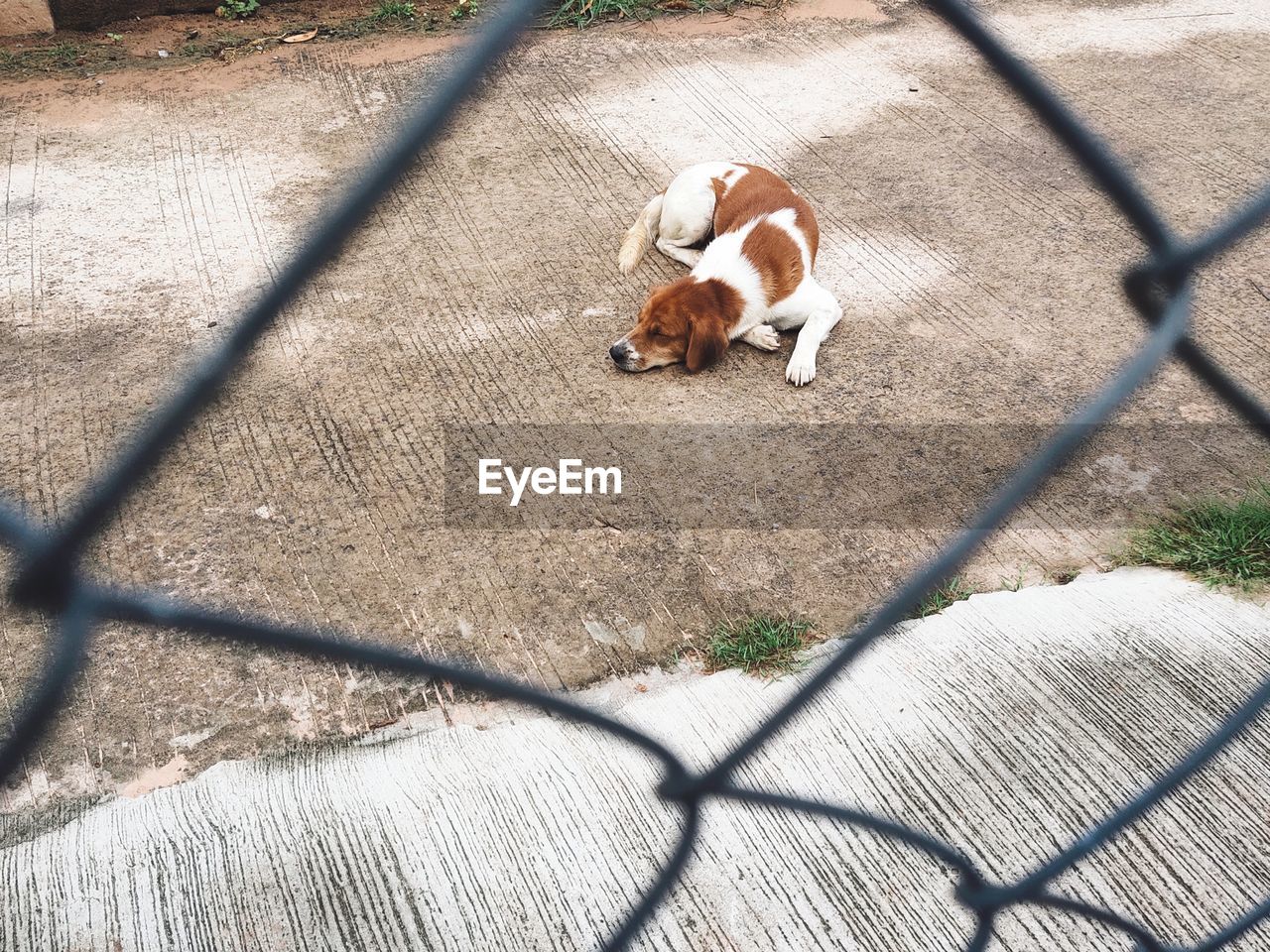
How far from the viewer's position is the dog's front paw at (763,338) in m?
3.36

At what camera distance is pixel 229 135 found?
14.4 feet

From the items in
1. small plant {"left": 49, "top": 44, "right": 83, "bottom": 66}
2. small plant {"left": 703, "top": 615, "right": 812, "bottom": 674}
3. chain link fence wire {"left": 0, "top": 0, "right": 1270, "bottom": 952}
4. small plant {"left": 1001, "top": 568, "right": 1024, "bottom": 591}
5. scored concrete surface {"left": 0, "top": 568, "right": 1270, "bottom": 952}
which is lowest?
small plant {"left": 703, "top": 615, "right": 812, "bottom": 674}

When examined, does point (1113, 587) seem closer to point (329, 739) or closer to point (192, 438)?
point (329, 739)

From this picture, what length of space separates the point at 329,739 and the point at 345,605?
40 cm

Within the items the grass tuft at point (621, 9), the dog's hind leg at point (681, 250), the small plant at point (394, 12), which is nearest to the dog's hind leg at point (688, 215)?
the dog's hind leg at point (681, 250)

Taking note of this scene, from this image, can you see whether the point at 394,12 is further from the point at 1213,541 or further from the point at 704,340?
the point at 1213,541

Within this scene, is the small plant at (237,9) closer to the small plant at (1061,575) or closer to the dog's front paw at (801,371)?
the dog's front paw at (801,371)

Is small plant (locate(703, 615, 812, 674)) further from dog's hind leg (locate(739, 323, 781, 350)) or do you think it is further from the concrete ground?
dog's hind leg (locate(739, 323, 781, 350))

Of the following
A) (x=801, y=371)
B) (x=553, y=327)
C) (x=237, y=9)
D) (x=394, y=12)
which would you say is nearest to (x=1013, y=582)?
(x=801, y=371)

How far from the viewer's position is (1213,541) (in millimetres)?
2311

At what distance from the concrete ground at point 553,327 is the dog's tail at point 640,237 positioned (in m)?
0.07

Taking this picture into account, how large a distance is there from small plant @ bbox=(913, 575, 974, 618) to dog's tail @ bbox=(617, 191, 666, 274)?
66.4 inches

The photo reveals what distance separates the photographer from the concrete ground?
2.49m

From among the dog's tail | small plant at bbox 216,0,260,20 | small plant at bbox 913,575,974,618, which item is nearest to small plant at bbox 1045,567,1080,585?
small plant at bbox 913,575,974,618
